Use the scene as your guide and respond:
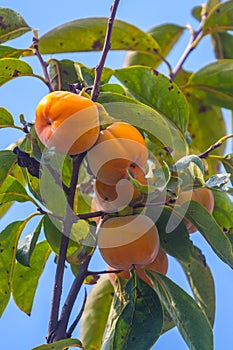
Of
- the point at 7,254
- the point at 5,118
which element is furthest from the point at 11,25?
the point at 7,254

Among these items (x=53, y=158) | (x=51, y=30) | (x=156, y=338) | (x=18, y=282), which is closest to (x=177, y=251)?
(x=156, y=338)

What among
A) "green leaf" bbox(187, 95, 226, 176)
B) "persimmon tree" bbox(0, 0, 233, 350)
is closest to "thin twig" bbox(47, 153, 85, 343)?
"persimmon tree" bbox(0, 0, 233, 350)

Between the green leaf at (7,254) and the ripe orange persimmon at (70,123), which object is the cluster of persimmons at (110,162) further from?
the green leaf at (7,254)

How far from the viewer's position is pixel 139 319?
1272 millimetres

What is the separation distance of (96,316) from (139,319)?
42 centimetres

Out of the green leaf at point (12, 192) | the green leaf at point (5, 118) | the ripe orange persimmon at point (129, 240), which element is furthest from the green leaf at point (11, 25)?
the ripe orange persimmon at point (129, 240)

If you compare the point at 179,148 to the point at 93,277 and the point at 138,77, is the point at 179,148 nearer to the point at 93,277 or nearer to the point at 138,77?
the point at 138,77

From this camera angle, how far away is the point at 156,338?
121cm

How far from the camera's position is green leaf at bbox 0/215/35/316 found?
1397mm

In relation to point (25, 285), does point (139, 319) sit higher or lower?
higher

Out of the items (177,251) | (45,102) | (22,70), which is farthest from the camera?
(22,70)

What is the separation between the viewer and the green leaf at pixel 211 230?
4.00 feet

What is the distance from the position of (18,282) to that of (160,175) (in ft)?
1.70

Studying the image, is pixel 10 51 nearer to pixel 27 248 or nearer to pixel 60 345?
pixel 27 248
